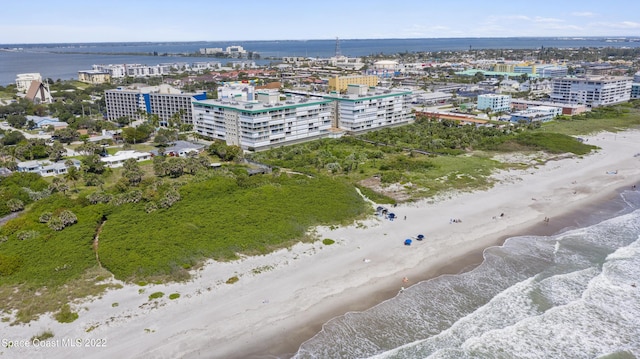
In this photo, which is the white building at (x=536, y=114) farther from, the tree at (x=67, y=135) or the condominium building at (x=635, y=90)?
the tree at (x=67, y=135)

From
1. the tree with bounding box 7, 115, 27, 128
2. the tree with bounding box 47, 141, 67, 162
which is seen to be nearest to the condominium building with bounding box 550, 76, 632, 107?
the tree with bounding box 47, 141, 67, 162

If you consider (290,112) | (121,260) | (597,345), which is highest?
(290,112)

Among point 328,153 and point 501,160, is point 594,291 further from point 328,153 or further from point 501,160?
point 328,153

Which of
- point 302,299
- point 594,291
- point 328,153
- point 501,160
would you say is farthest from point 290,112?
point 594,291

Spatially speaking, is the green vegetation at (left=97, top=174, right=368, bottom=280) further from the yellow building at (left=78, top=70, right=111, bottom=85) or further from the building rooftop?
the yellow building at (left=78, top=70, right=111, bottom=85)

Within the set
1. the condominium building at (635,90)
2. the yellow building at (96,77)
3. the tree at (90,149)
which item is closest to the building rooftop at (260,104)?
the tree at (90,149)

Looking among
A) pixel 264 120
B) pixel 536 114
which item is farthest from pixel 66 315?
pixel 536 114

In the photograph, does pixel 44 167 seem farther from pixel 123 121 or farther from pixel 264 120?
pixel 123 121
